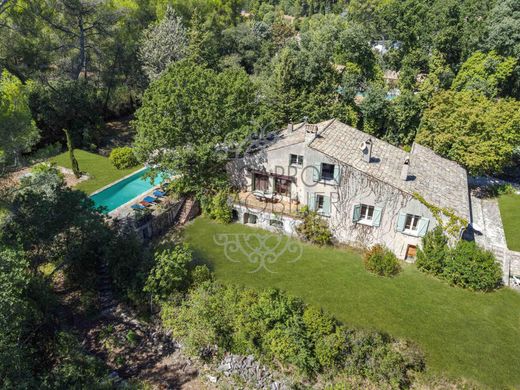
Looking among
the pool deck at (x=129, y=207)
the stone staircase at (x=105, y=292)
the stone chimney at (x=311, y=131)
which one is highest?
the stone chimney at (x=311, y=131)

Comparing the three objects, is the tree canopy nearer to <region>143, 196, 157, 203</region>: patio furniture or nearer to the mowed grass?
the mowed grass

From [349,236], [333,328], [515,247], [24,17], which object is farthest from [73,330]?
[24,17]

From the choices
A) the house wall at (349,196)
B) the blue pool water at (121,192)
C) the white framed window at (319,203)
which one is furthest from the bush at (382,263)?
the blue pool water at (121,192)

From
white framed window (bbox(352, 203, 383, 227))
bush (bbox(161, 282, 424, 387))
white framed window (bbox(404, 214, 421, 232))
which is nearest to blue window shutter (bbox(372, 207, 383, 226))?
white framed window (bbox(352, 203, 383, 227))

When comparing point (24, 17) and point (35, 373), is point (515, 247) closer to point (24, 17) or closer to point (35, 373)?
point (35, 373)

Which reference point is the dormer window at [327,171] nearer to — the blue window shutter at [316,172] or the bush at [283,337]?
the blue window shutter at [316,172]

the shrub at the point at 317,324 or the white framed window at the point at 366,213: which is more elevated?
the white framed window at the point at 366,213
